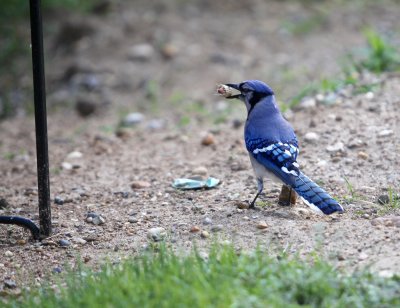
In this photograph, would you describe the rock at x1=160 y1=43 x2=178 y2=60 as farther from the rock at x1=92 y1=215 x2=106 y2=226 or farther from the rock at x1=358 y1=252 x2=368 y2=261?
the rock at x1=358 y1=252 x2=368 y2=261

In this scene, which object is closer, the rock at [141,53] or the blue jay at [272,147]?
the blue jay at [272,147]

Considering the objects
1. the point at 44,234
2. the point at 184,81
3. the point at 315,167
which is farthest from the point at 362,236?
the point at 184,81

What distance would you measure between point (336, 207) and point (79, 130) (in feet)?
12.4

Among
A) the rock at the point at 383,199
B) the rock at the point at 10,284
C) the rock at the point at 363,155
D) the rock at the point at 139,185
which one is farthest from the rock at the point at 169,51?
the rock at the point at 10,284

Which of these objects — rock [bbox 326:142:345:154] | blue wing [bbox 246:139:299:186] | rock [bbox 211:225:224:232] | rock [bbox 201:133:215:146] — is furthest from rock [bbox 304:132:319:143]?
rock [bbox 211:225:224:232]

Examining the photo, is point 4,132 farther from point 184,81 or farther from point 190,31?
point 190,31

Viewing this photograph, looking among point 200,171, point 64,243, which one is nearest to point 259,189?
point 200,171

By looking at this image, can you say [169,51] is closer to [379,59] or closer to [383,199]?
[379,59]

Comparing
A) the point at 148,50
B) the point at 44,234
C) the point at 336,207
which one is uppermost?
the point at 148,50

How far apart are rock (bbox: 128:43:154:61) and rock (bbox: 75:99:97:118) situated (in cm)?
114

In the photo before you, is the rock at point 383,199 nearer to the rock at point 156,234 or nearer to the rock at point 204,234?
the rock at point 204,234

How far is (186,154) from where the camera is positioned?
6.58 metres

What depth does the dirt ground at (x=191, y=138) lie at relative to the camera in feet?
15.0

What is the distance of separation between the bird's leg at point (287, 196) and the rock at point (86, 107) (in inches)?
140
